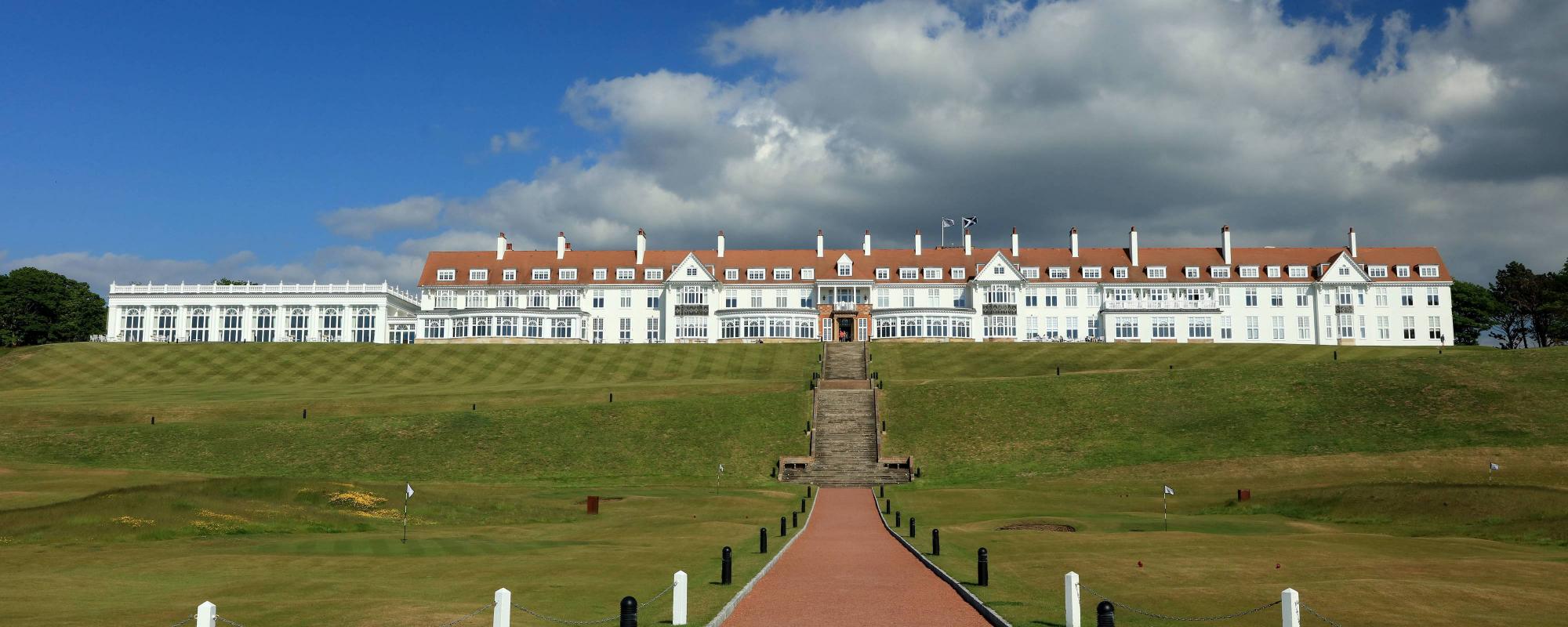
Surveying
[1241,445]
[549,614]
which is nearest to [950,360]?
[1241,445]

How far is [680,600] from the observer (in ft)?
59.1

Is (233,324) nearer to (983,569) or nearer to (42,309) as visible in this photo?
(42,309)

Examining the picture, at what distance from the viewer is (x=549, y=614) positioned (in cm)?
1977

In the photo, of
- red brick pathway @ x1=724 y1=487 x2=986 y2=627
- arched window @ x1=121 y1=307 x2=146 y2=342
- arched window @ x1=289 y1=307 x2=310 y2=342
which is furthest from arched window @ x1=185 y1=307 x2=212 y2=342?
red brick pathway @ x1=724 y1=487 x2=986 y2=627

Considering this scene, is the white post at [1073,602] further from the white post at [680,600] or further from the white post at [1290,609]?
the white post at [680,600]

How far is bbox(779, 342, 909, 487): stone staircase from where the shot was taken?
5600cm

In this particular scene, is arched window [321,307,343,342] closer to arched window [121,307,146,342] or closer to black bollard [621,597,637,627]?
arched window [121,307,146,342]

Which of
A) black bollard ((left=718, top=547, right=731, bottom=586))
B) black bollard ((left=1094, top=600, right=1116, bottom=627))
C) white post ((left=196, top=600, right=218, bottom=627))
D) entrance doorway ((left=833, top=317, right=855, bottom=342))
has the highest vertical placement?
entrance doorway ((left=833, top=317, right=855, bottom=342))

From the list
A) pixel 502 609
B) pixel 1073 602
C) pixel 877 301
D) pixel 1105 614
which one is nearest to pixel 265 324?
pixel 877 301

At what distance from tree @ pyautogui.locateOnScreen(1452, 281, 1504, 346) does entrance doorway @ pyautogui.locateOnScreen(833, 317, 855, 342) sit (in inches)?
3360

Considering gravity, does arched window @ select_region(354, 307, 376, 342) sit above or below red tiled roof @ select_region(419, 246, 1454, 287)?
below

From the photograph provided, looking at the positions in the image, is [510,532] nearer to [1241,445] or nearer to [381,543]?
[381,543]

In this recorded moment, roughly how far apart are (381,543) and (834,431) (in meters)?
36.4

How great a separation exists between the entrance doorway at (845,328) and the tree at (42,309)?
97911mm
